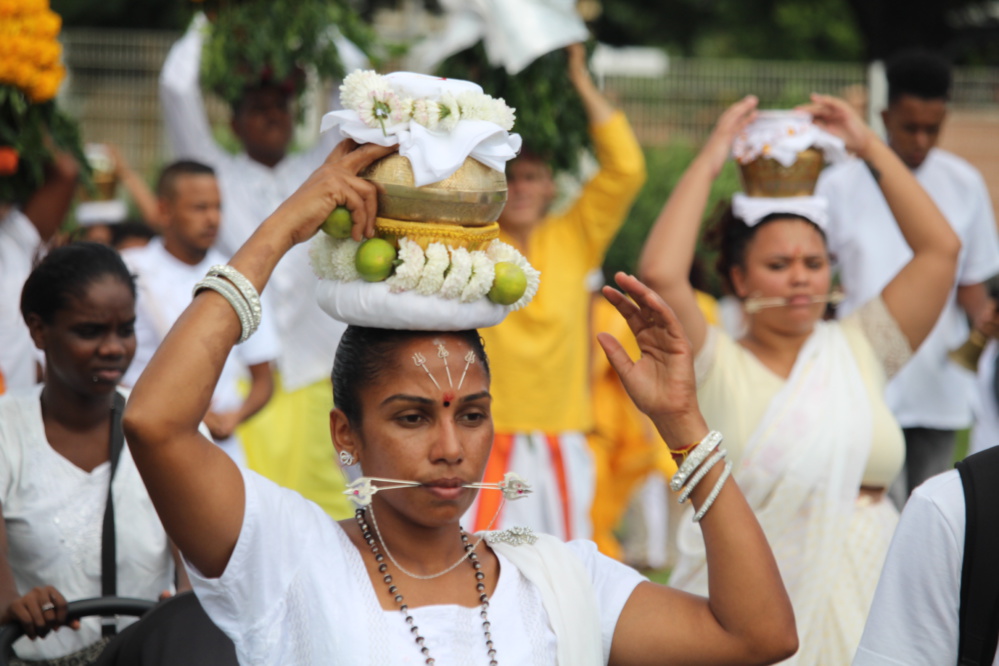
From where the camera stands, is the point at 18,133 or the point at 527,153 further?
the point at 527,153

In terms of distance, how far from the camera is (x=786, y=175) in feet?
14.8

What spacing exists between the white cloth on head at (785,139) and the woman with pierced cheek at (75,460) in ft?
7.00

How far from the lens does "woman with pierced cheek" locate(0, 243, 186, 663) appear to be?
11.5 feet

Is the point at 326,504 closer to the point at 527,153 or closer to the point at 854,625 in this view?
the point at 527,153

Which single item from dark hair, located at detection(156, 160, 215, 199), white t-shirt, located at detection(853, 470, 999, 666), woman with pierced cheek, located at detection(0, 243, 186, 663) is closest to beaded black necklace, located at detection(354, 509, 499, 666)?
white t-shirt, located at detection(853, 470, 999, 666)

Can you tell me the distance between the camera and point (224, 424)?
516cm

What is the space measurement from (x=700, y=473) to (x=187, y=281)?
12.1ft

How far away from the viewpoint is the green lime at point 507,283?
266 centimetres

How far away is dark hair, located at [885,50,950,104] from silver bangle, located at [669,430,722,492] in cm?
387

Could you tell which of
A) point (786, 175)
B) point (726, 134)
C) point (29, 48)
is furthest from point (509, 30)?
point (29, 48)

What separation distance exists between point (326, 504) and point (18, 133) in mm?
2232

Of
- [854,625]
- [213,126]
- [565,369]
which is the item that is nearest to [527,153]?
[565,369]

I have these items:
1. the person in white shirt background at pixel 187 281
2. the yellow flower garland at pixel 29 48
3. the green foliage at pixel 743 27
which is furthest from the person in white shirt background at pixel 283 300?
the green foliage at pixel 743 27

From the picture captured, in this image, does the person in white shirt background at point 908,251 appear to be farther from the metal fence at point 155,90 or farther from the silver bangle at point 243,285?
the metal fence at point 155,90
